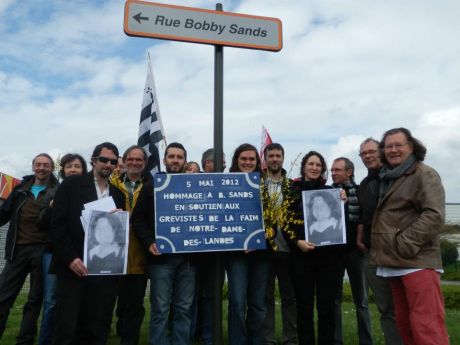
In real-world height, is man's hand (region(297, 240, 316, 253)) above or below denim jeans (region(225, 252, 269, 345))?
above

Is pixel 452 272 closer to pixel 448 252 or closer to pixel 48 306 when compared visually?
pixel 448 252

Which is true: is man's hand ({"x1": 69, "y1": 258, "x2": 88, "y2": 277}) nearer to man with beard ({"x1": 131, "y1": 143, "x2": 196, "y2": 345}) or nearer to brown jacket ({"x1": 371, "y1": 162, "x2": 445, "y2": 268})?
man with beard ({"x1": 131, "y1": 143, "x2": 196, "y2": 345})

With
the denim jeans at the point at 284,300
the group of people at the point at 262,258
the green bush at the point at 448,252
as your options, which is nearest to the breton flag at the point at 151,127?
the group of people at the point at 262,258

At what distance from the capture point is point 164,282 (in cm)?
446

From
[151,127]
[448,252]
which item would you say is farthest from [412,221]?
[448,252]

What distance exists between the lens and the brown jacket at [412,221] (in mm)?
3826

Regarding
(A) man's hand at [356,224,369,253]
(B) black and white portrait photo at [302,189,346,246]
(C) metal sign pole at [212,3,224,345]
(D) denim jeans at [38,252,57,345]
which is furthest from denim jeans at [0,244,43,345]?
(A) man's hand at [356,224,369,253]

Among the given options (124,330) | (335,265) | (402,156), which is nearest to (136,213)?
(124,330)

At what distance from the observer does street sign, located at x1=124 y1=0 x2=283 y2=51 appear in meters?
3.76

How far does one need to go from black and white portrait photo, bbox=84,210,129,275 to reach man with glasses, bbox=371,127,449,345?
233 cm

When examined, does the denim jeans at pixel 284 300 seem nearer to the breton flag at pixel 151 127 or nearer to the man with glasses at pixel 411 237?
the man with glasses at pixel 411 237

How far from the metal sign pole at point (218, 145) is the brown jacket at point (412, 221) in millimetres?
1476

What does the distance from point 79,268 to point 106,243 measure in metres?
0.31

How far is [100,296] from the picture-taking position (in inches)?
167
